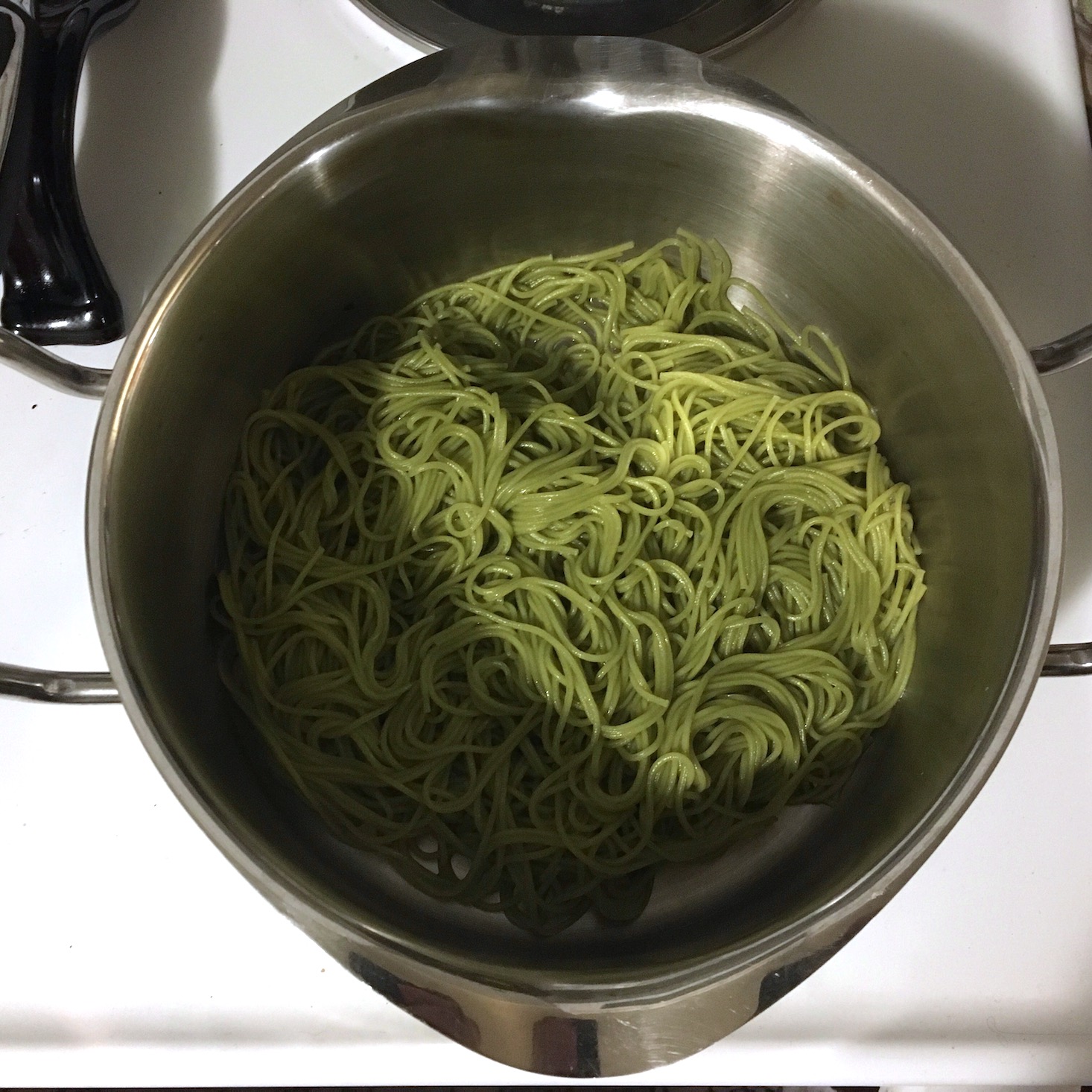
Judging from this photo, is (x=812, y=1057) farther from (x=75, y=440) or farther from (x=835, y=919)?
(x=75, y=440)

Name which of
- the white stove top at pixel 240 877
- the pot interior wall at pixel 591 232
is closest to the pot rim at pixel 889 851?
the pot interior wall at pixel 591 232

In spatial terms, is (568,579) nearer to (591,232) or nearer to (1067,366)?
(591,232)

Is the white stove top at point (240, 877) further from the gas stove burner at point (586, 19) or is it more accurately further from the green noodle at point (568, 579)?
the green noodle at point (568, 579)

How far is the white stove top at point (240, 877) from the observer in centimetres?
109

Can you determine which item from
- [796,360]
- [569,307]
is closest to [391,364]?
[569,307]

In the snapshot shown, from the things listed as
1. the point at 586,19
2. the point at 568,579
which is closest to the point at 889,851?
the point at 568,579

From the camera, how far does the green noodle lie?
4.13ft

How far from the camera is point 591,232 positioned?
4.62 feet

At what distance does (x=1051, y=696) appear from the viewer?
4.03 feet

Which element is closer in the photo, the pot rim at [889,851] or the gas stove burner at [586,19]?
the pot rim at [889,851]

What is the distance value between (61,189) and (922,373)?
120 cm

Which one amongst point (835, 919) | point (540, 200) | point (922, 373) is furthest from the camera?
point (540, 200)

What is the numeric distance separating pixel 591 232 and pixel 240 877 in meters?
1.02

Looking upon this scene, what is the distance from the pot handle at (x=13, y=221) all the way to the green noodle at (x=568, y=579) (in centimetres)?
27
